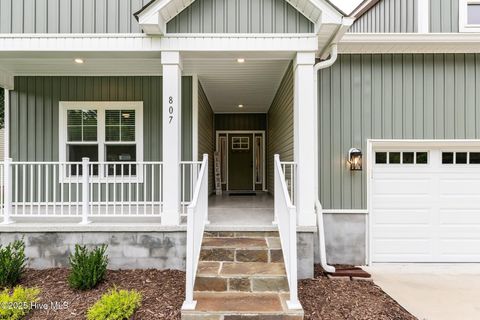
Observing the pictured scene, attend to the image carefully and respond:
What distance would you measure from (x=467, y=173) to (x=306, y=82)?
11.4 ft

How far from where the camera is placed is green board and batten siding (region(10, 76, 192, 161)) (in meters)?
5.82

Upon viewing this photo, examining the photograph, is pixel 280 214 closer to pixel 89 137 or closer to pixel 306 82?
pixel 306 82

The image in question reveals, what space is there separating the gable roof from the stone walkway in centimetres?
295

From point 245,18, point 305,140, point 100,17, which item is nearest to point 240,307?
point 305,140

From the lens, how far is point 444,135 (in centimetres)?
508

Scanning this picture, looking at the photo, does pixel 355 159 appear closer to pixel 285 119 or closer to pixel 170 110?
pixel 285 119

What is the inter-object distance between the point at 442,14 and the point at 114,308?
6562mm

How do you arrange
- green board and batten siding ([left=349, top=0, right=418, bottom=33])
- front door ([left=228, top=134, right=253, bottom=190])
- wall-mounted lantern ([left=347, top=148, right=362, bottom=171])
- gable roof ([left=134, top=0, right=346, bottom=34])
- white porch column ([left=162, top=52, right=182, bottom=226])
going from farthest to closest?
front door ([left=228, top=134, right=253, bottom=190]), green board and batten siding ([left=349, top=0, right=418, bottom=33]), wall-mounted lantern ([left=347, top=148, right=362, bottom=171]), white porch column ([left=162, top=52, right=182, bottom=226]), gable roof ([left=134, top=0, right=346, bottom=34])

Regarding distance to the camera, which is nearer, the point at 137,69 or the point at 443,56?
the point at 443,56

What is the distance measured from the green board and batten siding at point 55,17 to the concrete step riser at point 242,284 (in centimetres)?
353

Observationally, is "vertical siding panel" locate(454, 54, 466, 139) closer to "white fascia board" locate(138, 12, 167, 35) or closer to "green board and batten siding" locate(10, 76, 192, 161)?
"green board and batten siding" locate(10, 76, 192, 161)

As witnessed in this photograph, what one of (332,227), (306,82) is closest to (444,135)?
(332,227)

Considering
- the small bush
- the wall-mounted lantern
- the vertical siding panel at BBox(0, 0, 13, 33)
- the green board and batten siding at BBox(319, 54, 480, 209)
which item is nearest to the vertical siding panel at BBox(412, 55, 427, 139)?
the green board and batten siding at BBox(319, 54, 480, 209)

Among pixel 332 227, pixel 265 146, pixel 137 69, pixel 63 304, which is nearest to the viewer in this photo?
pixel 63 304
